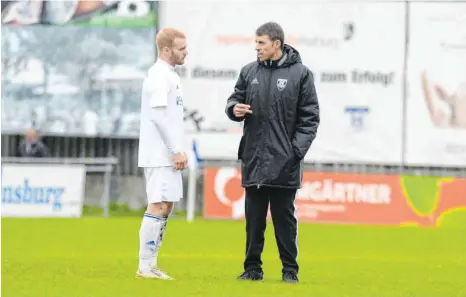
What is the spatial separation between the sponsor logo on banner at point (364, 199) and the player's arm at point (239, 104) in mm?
13667

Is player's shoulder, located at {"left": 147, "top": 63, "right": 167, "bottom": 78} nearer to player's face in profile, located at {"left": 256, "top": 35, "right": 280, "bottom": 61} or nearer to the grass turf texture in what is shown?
player's face in profile, located at {"left": 256, "top": 35, "right": 280, "bottom": 61}

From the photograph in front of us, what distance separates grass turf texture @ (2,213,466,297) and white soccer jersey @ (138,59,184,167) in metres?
0.97

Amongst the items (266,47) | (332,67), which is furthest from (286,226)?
(332,67)

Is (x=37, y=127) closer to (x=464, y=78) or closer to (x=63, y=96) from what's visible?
(x=63, y=96)

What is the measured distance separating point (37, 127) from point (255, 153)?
18.2 metres

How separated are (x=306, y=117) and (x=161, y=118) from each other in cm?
110

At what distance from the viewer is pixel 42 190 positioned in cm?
2450

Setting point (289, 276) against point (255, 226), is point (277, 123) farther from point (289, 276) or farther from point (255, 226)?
point (289, 276)

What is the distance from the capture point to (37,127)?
92.4 feet

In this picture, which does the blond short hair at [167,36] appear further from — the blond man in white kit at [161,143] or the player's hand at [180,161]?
the player's hand at [180,161]

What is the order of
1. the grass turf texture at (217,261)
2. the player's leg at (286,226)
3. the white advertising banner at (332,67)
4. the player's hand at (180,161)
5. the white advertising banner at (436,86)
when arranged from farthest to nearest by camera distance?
the white advertising banner at (332,67) → the white advertising banner at (436,86) → the player's leg at (286,226) → the player's hand at (180,161) → the grass turf texture at (217,261)

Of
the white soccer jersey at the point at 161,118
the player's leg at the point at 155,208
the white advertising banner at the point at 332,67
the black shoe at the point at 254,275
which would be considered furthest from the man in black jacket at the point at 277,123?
the white advertising banner at the point at 332,67

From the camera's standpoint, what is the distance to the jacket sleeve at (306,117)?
10395 millimetres

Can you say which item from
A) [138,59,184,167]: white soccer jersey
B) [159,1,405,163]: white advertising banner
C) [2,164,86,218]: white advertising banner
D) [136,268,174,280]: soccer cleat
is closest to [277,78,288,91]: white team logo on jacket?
[138,59,184,167]: white soccer jersey
